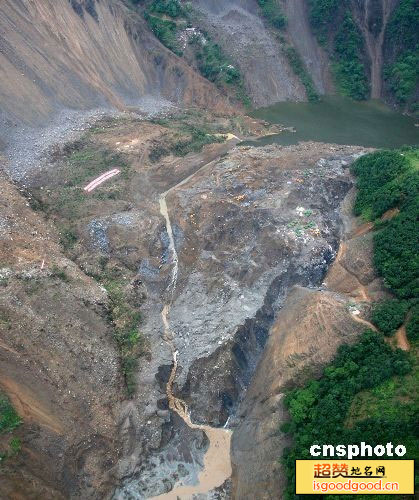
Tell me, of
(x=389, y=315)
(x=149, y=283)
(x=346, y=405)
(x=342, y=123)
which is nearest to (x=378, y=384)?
(x=346, y=405)

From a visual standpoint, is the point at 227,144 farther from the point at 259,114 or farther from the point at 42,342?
the point at 42,342

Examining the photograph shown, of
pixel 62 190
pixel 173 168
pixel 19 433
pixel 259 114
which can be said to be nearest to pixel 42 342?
pixel 19 433

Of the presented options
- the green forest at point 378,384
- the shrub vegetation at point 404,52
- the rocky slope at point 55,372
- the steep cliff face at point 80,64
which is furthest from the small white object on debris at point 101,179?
the shrub vegetation at point 404,52

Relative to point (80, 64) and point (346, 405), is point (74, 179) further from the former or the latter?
point (346, 405)

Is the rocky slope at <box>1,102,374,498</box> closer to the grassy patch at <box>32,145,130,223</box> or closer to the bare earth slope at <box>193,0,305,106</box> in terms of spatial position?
the grassy patch at <box>32,145,130,223</box>

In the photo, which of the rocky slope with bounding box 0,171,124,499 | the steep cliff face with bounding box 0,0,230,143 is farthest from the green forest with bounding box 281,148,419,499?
the steep cliff face with bounding box 0,0,230,143
